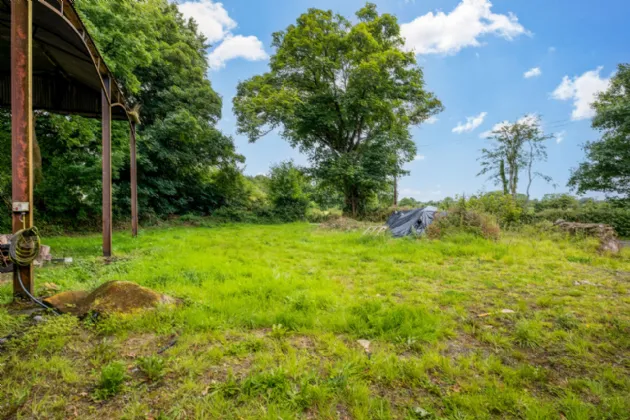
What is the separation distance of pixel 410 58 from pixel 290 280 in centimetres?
1756

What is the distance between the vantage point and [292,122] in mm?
16812

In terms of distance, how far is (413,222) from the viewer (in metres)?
10.6

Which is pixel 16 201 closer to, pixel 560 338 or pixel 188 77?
pixel 560 338

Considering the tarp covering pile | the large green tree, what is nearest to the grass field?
the tarp covering pile

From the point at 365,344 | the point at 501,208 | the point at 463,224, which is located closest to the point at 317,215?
the point at 501,208

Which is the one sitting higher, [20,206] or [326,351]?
[20,206]

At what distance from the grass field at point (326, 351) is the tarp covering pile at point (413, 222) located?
5.84 meters

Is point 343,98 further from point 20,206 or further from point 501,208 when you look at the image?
point 20,206

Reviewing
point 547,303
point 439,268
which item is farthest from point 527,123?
point 547,303

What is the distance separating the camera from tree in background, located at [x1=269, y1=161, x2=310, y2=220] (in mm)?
17859

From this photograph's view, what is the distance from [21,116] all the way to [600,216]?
18.1 metres

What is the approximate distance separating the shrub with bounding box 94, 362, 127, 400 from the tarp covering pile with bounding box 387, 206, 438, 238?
29.9ft

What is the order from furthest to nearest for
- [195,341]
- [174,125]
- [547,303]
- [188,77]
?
[188,77] → [174,125] → [547,303] → [195,341]

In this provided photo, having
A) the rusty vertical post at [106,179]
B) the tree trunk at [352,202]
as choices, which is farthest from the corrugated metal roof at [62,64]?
the tree trunk at [352,202]
